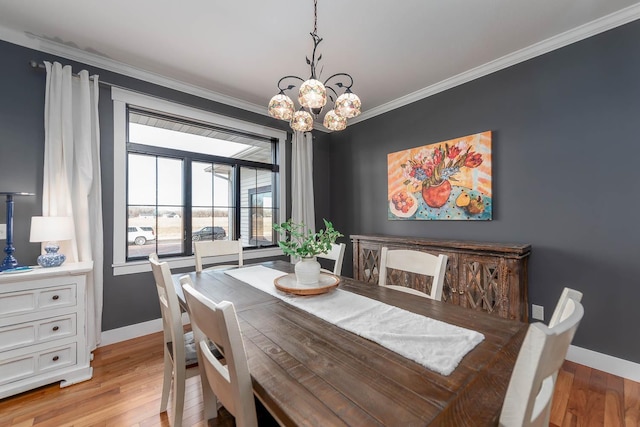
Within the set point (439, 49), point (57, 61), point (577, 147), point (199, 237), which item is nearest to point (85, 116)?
point (57, 61)

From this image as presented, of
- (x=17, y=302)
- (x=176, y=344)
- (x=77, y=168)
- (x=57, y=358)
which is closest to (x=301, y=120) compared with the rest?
(x=176, y=344)

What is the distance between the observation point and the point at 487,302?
2.13m

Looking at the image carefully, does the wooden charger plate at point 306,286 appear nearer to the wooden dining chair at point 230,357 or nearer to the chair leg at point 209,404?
the chair leg at point 209,404

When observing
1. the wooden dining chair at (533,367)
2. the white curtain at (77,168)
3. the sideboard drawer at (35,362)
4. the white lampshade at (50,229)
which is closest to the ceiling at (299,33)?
the white curtain at (77,168)

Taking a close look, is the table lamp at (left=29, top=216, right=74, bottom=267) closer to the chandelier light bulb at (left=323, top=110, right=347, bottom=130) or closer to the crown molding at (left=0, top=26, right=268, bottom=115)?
the crown molding at (left=0, top=26, right=268, bottom=115)

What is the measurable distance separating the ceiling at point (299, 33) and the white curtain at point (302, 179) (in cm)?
109

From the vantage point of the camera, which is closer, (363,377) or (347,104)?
A: (363,377)

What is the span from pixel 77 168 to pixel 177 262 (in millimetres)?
1199

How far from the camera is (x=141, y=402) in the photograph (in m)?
1.69

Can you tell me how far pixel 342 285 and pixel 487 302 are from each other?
4.33 feet

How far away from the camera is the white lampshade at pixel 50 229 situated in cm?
186

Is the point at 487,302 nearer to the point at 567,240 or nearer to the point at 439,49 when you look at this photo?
the point at 567,240

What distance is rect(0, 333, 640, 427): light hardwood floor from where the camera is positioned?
5.03ft

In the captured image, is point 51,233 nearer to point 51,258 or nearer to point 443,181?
point 51,258
